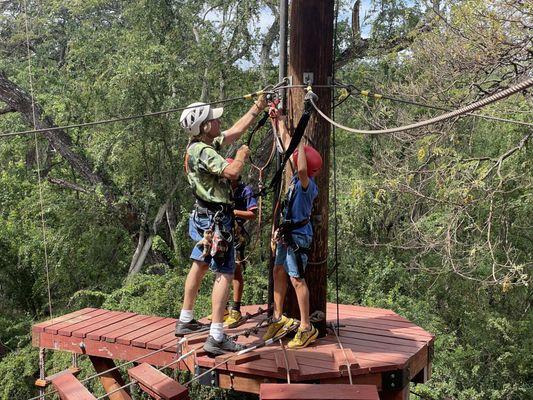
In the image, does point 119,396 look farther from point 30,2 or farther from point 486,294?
point 30,2

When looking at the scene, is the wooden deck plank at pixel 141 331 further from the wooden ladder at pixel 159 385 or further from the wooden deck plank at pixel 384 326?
the wooden deck plank at pixel 384 326

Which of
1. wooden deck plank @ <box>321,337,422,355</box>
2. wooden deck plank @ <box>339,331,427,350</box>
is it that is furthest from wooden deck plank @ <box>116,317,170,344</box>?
wooden deck plank @ <box>339,331,427,350</box>

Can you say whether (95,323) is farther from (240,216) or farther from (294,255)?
(294,255)

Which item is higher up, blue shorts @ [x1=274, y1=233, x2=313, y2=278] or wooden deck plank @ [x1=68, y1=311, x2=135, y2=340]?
blue shorts @ [x1=274, y1=233, x2=313, y2=278]

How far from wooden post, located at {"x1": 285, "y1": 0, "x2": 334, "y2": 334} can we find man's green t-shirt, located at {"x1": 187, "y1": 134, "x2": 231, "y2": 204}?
714mm

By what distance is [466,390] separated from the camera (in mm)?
8586

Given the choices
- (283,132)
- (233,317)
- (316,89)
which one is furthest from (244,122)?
(233,317)

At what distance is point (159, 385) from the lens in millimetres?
3320

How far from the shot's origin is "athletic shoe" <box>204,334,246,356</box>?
3855mm

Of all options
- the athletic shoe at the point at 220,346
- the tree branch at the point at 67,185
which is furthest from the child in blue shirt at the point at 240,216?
the tree branch at the point at 67,185

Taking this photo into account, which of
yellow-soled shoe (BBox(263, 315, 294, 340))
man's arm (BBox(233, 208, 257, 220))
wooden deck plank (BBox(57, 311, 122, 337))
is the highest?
man's arm (BBox(233, 208, 257, 220))

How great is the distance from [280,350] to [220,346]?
17.3 inches

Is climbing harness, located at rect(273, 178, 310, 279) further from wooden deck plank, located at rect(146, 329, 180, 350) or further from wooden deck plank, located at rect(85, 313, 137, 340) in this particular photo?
wooden deck plank, located at rect(85, 313, 137, 340)

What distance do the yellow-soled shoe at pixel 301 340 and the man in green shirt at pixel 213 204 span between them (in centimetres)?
39
